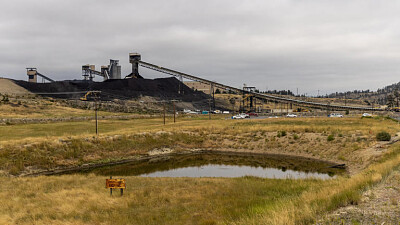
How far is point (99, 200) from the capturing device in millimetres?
18828

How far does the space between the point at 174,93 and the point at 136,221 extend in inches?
5929

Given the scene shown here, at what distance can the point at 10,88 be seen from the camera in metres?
125

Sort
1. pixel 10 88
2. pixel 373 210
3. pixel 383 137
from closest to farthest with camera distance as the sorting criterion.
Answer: pixel 373 210 → pixel 383 137 → pixel 10 88

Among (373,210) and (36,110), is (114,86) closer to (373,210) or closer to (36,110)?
(36,110)

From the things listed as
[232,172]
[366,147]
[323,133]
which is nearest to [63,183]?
[232,172]

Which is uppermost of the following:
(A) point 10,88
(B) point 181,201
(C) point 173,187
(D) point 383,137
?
(A) point 10,88

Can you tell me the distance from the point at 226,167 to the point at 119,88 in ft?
376

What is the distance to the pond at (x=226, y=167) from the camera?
34844 millimetres

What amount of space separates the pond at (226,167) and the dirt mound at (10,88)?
10214 cm

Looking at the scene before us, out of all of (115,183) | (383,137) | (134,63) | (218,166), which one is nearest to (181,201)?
(115,183)

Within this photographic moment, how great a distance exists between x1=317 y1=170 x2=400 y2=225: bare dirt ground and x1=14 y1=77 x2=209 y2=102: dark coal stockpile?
130343 mm

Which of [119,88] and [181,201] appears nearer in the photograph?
[181,201]

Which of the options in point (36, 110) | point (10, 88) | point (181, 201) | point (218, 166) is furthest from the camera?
point (10, 88)

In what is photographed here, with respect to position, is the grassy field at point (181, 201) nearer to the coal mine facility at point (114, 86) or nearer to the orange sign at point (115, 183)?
the orange sign at point (115, 183)
